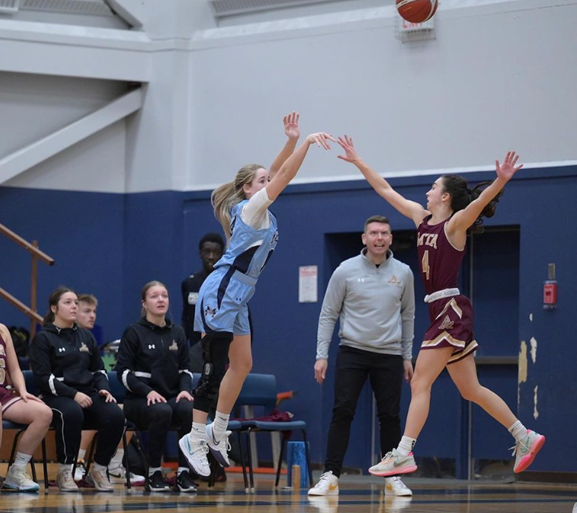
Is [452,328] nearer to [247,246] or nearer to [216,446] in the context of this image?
[247,246]

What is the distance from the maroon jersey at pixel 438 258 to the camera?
23.3ft

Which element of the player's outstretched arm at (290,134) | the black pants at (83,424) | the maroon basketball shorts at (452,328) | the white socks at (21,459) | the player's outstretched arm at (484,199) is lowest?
the white socks at (21,459)

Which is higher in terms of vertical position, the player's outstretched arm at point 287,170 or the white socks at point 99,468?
the player's outstretched arm at point 287,170

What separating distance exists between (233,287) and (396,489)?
7.32 ft

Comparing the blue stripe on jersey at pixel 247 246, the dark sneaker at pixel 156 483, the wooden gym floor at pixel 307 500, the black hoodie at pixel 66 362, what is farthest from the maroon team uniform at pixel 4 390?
the blue stripe on jersey at pixel 247 246

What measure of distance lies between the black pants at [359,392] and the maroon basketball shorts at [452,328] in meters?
1.25

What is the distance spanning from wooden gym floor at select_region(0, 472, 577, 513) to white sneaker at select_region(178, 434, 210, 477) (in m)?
0.23

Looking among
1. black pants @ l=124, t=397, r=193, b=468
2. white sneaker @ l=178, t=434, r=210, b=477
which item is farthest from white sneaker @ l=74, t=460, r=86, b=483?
white sneaker @ l=178, t=434, r=210, b=477

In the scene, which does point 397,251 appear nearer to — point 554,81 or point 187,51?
point 554,81

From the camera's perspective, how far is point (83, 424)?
28.7 feet

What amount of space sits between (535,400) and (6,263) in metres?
5.38

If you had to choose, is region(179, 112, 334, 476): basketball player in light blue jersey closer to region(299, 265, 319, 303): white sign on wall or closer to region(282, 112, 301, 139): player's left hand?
region(282, 112, 301, 139): player's left hand

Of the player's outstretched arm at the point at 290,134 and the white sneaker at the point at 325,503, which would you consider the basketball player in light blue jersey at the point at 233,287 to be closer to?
the player's outstretched arm at the point at 290,134

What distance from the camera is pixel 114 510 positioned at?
6363 millimetres
